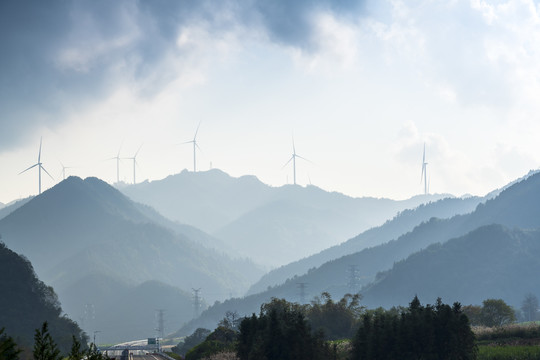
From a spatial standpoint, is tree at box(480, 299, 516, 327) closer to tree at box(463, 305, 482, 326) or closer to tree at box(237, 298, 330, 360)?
tree at box(463, 305, 482, 326)

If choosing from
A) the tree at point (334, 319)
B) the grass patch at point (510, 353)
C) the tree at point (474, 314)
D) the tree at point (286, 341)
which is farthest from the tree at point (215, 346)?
the tree at point (474, 314)

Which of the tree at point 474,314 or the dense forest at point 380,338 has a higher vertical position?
the tree at point 474,314

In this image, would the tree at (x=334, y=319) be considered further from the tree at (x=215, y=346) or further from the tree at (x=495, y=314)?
the tree at (x=495, y=314)

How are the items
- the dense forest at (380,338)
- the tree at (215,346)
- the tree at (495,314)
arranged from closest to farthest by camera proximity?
the dense forest at (380,338), the tree at (215,346), the tree at (495,314)

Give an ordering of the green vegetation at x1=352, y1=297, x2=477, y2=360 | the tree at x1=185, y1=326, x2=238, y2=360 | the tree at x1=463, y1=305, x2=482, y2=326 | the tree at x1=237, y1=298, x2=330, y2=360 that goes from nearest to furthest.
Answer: the green vegetation at x1=352, y1=297, x2=477, y2=360
the tree at x1=237, y1=298, x2=330, y2=360
the tree at x1=185, y1=326, x2=238, y2=360
the tree at x1=463, y1=305, x2=482, y2=326

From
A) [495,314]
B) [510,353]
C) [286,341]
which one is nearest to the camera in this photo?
[510,353]

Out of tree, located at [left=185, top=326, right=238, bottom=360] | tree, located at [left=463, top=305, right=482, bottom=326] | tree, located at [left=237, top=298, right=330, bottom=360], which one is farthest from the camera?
tree, located at [left=463, top=305, right=482, bottom=326]

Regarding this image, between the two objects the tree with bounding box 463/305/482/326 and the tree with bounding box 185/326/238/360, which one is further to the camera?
the tree with bounding box 463/305/482/326

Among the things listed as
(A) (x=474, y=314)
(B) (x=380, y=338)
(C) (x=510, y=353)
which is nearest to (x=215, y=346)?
(B) (x=380, y=338)

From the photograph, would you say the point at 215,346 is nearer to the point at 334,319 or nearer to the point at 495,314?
the point at 334,319

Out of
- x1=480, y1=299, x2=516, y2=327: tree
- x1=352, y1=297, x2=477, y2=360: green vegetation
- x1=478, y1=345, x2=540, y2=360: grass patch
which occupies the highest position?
x1=480, y1=299, x2=516, y2=327: tree

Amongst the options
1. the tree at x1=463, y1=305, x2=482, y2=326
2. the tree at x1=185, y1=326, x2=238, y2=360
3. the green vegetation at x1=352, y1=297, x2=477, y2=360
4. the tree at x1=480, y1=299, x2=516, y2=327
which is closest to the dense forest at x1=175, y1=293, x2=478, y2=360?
the green vegetation at x1=352, y1=297, x2=477, y2=360

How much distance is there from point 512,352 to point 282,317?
2627cm

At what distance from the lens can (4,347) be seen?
40.5m
